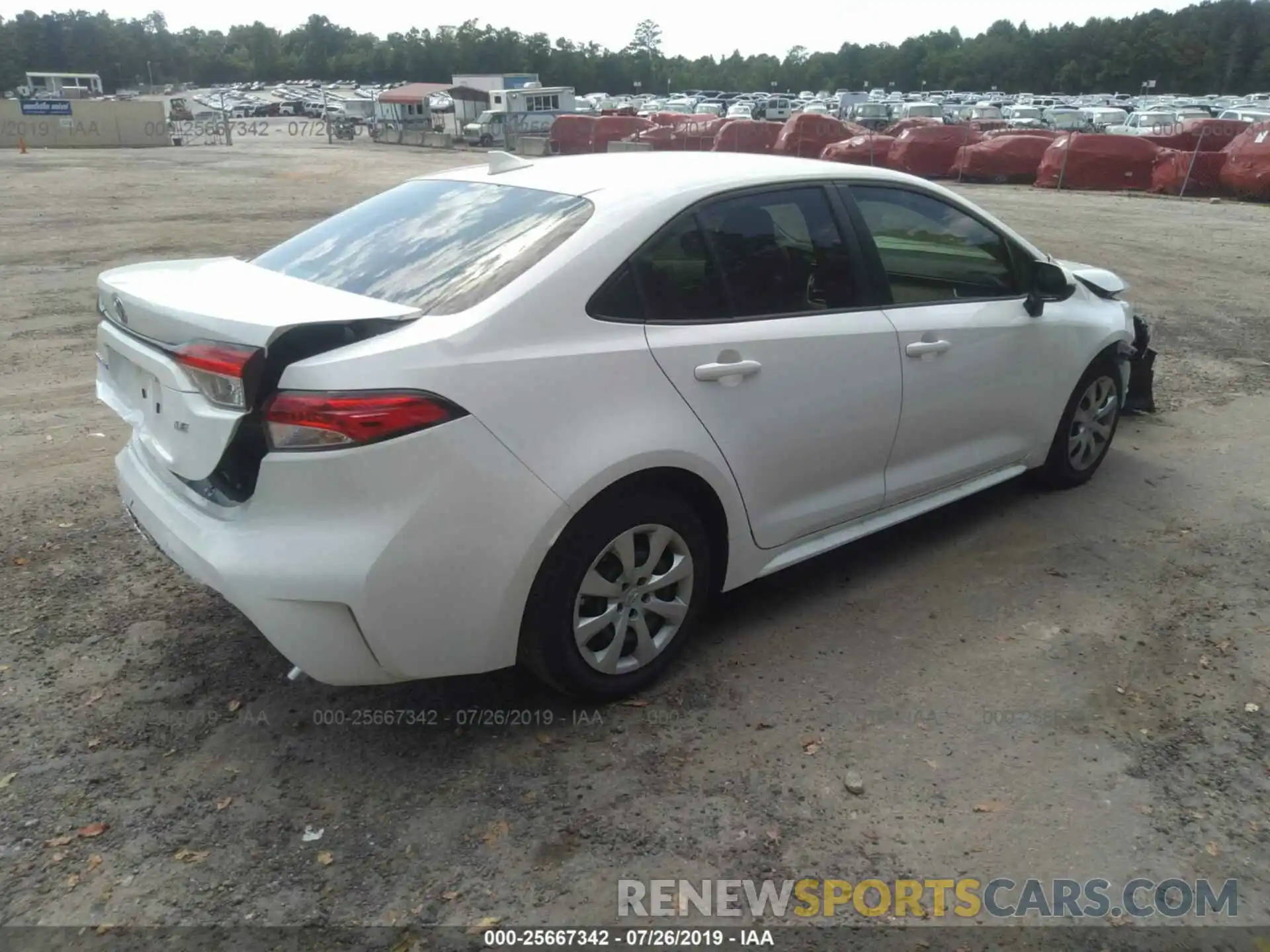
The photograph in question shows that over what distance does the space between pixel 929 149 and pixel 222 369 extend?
2760 cm

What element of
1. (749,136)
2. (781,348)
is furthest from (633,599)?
(749,136)

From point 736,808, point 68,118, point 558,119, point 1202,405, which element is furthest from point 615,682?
point 68,118

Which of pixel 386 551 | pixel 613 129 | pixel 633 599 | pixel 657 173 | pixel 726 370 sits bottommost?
pixel 613 129

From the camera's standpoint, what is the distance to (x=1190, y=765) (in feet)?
10.1

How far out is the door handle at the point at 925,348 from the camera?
12.9 feet

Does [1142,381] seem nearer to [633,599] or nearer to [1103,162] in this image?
[633,599]

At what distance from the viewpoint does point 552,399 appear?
289cm

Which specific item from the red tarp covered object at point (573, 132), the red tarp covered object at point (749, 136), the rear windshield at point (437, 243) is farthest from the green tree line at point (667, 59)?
the rear windshield at point (437, 243)

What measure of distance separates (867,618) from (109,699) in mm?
2750

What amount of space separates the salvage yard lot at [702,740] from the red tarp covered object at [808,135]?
28.2 meters

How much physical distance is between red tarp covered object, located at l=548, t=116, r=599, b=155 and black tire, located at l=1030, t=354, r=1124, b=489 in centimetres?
3585

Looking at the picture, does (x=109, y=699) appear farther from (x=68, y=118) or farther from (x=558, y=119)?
(x=68, y=118)

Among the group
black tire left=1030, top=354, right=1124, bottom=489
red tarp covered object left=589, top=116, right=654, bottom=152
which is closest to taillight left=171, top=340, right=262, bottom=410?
black tire left=1030, top=354, right=1124, bottom=489

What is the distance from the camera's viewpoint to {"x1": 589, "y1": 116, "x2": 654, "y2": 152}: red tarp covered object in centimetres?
3834
